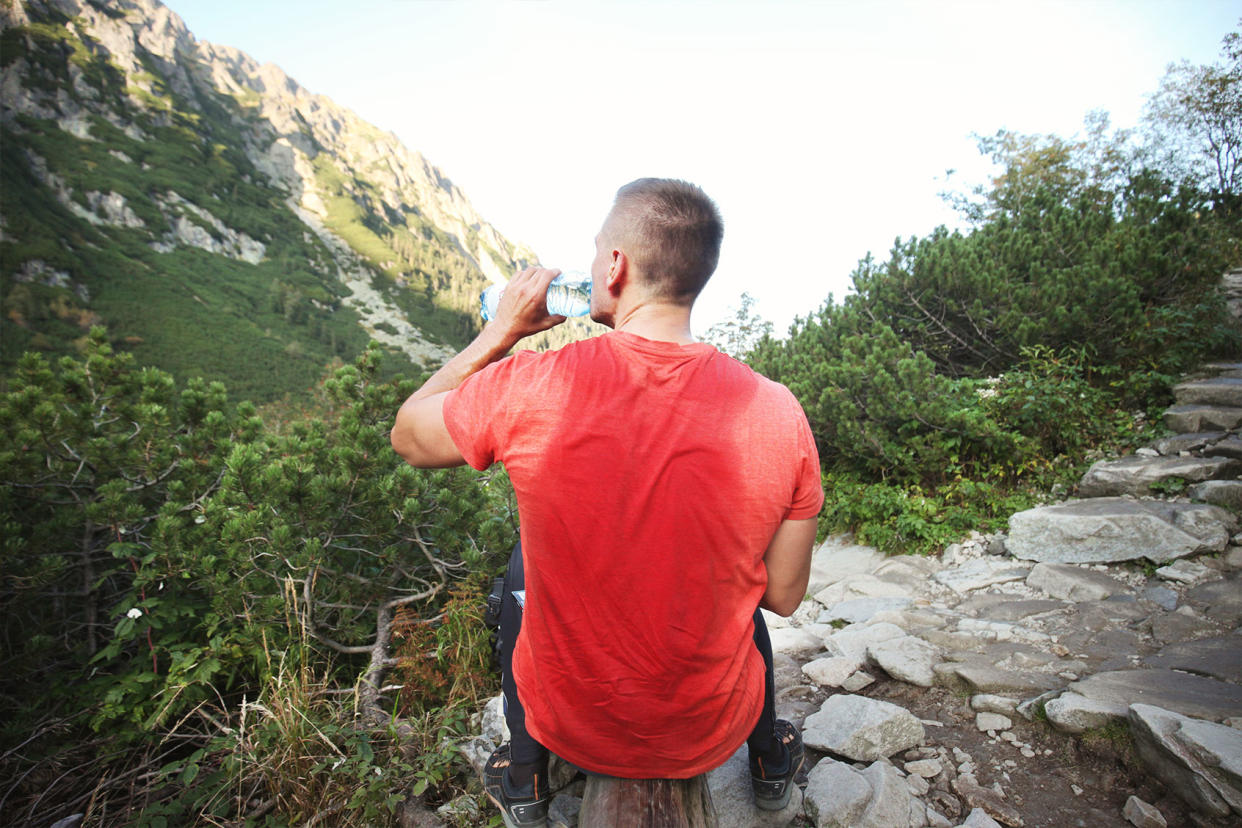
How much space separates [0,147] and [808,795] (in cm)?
6374

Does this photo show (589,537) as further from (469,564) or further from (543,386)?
(469,564)

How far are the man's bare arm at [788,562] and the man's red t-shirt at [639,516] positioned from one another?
10 centimetres

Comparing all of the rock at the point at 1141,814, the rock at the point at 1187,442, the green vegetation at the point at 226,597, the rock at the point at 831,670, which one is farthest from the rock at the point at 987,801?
the rock at the point at 1187,442

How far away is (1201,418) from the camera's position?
5.32m

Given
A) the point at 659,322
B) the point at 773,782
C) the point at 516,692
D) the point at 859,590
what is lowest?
the point at 859,590

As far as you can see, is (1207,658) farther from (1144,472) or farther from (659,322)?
(659,322)

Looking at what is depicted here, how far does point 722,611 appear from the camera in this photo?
122 centimetres

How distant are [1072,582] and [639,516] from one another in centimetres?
460

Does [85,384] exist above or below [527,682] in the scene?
above

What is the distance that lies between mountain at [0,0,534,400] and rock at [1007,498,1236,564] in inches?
1515

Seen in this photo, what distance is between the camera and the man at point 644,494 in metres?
1.15

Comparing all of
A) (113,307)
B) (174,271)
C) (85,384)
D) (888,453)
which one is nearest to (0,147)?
(174,271)

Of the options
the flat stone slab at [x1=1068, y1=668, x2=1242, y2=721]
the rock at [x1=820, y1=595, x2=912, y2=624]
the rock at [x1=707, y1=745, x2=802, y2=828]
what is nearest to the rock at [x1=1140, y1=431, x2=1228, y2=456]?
the rock at [x1=820, y1=595, x2=912, y2=624]

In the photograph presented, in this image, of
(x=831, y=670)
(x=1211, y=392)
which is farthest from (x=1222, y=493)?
(x=831, y=670)
